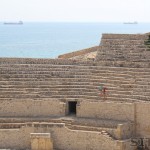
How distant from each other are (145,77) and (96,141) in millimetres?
4600

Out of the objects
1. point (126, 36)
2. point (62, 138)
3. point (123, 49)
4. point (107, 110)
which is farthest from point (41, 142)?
point (126, 36)

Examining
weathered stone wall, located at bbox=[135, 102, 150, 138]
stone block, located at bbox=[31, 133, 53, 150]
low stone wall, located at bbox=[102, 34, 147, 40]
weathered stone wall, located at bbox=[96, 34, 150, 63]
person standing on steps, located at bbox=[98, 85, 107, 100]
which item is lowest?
stone block, located at bbox=[31, 133, 53, 150]

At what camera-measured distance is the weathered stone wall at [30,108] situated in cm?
2467

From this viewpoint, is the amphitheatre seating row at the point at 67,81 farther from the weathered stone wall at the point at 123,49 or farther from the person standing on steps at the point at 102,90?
the weathered stone wall at the point at 123,49

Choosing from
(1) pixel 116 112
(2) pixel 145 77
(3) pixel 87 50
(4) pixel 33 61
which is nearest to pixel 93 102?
(1) pixel 116 112

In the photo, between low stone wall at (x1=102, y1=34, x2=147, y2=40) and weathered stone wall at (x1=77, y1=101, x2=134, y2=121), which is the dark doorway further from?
low stone wall at (x1=102, y1=34, x2=147, y2=40)

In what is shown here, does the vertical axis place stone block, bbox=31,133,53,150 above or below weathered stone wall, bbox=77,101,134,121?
below

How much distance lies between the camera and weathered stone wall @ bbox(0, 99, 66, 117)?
24672 mm

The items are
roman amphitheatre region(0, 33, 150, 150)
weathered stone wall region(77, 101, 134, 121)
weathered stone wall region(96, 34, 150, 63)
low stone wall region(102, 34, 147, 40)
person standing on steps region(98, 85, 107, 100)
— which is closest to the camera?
roman amphitheatre region(0, 33, 150, 150)

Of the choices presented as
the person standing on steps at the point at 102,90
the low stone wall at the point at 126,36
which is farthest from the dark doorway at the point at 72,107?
the low stone wall at the point at 126,36

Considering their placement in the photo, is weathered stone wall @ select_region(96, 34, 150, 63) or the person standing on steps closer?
the person standing on steps

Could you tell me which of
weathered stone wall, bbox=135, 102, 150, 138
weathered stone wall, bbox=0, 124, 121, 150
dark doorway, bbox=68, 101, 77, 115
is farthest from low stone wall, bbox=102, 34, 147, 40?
weathered stone wall, bbox=0, 124, 121, 150

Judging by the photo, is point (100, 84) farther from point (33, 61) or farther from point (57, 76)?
point (33, 61)

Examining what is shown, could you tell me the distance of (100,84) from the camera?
82.6 feet
